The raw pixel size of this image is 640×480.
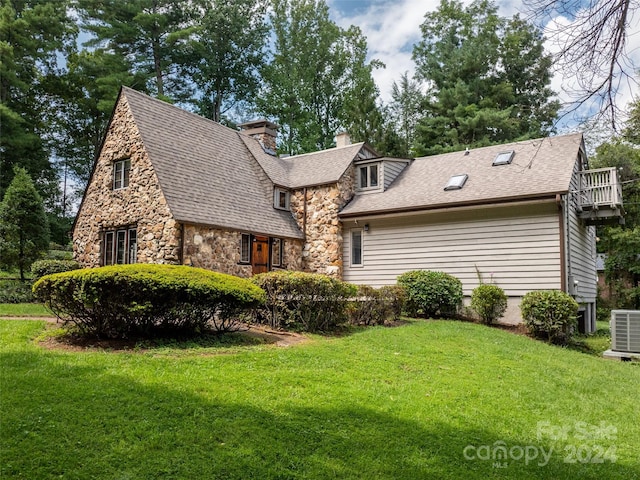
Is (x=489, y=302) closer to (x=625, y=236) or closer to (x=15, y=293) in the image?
(x=625, y=236)

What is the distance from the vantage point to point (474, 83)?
28.6m

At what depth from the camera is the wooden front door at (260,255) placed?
15.1m

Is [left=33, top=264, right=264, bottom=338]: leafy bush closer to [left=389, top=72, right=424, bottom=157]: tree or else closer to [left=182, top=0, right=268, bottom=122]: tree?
[left=389, top=72, right=424, bottom=157]: tree

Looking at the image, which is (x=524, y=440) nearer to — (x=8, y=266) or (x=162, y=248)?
(x=162, y=248)

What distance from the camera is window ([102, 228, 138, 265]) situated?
14047mm

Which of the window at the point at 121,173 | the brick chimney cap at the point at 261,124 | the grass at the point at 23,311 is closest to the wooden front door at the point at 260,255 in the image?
the window at the point at 121,173

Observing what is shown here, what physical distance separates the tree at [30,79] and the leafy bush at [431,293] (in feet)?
71.3

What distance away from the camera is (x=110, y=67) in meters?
27.8

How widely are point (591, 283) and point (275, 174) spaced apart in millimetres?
12300

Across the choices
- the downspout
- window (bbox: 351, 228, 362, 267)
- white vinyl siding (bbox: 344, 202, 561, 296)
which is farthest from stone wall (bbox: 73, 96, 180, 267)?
the downspout

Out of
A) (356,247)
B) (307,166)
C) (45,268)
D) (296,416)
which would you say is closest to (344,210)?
(356,247)

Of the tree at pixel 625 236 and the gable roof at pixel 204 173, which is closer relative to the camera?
the gable roof at pixel 204 173

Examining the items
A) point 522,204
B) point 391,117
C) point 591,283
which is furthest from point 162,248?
point 391,117

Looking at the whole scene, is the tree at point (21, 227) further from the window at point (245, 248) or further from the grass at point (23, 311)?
the window at point (245, 248)
